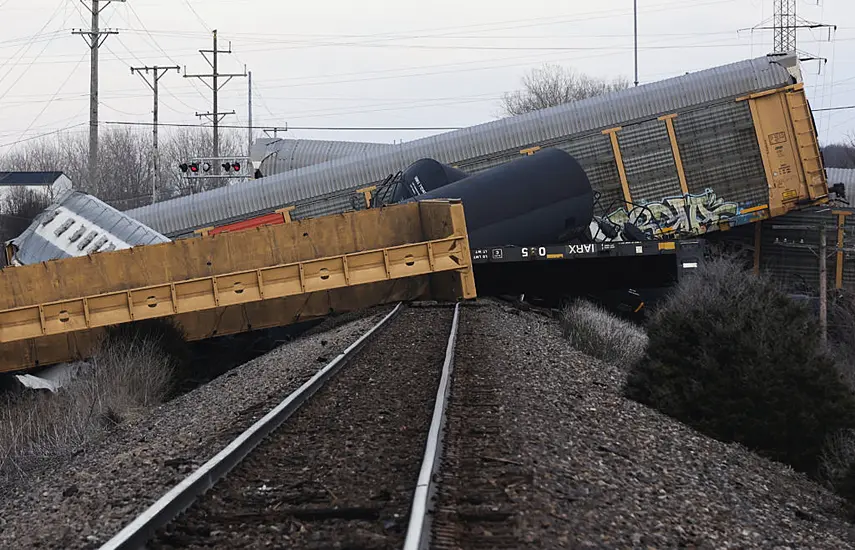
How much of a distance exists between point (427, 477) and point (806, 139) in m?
26.0

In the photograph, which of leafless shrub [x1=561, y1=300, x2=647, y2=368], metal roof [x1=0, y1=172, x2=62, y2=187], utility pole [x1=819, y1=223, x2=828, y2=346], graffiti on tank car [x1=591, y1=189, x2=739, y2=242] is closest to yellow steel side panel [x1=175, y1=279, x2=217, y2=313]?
leafless shrub [x1=561, y1=300, x2=647, y2=368]

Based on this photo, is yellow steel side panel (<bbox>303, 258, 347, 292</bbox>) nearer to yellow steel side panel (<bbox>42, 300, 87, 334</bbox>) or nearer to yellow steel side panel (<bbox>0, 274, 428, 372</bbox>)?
yellow steel side panel (<bbox>0, 274, 428, 372</bbox>)

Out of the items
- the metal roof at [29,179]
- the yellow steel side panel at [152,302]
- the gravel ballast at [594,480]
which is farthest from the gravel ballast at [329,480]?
the metal roof at [29,179]

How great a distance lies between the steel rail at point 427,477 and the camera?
15.4 feet

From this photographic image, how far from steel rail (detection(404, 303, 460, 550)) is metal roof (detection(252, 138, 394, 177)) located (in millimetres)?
33403

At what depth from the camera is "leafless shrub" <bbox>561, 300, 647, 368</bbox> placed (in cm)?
1561

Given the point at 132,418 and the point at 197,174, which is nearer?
the point at 132,418

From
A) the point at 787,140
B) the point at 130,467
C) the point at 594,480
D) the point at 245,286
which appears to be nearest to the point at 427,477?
the point at 594,480

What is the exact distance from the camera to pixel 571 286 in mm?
21906

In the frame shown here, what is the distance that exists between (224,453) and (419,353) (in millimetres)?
6186

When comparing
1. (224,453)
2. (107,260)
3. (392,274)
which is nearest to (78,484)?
(224,453)

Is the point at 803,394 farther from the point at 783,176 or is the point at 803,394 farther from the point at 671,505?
the point at 783,176

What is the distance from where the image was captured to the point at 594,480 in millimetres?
6465

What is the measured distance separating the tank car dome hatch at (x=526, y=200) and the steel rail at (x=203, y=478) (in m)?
11.2
